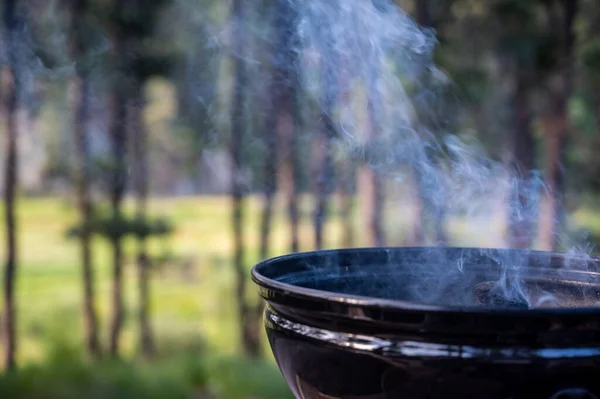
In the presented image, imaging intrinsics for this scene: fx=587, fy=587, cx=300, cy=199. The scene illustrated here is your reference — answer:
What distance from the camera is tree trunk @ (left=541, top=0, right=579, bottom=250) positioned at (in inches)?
211

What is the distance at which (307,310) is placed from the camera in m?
0.96

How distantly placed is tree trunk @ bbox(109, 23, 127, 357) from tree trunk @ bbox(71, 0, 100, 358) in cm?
18

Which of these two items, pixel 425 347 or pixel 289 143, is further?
pixel 289 143

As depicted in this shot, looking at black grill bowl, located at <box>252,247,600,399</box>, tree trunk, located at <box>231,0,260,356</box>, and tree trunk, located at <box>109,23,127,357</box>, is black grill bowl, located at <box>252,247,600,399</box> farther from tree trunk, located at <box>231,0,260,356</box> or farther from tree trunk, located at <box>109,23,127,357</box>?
tree trunk, located at <box>231,0,260,356</box>

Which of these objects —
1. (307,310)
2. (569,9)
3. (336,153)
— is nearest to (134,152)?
(336,153)

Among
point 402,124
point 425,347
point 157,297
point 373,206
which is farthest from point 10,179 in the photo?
point 425,347

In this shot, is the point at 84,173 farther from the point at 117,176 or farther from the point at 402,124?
the point at 402,124

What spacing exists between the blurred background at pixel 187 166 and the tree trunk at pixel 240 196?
2 cm

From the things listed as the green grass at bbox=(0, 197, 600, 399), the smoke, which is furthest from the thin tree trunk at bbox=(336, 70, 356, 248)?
the smoke

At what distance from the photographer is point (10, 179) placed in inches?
161

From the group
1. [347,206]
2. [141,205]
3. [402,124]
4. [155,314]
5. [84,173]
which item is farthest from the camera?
[347,206]

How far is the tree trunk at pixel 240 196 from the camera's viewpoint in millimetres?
5164

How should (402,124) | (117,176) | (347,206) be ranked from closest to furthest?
(402,124) → (117,176) → (347,206)

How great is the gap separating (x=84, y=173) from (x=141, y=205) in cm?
69
